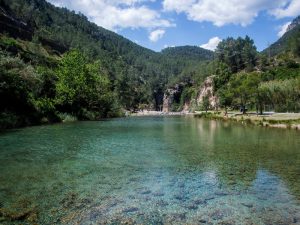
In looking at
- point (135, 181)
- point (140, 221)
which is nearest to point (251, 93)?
point (135, 181)

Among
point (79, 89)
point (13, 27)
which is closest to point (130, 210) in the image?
point (79, 89)

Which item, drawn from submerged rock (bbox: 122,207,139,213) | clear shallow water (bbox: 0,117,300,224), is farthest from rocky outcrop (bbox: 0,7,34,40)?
submerged rock (bbox: 122,207,139,213)

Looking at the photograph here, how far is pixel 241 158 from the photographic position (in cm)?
2700

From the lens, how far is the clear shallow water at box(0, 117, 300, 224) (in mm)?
13375

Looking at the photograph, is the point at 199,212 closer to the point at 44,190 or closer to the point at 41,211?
the point at 41,211

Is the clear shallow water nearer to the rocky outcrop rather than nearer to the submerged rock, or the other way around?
the submerged rock

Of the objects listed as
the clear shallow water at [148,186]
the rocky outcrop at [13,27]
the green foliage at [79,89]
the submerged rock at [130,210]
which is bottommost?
the submerged rock at [130,210]

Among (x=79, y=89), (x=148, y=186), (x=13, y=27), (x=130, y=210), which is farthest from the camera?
(x=13, y=27)

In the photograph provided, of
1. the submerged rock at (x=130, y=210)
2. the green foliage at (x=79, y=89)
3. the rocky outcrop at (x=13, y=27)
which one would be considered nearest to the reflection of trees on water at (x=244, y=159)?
the submerged rock at (x=130, y=210)

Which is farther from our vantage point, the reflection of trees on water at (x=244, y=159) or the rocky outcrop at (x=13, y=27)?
the rocky outcrop at (x=13, y=27)

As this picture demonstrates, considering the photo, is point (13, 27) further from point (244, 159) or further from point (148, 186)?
point (148, 186)

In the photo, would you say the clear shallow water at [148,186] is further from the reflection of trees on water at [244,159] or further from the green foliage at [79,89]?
the green foliage at [79,89]

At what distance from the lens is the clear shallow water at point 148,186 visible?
13375 millimetres

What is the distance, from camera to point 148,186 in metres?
18.0
